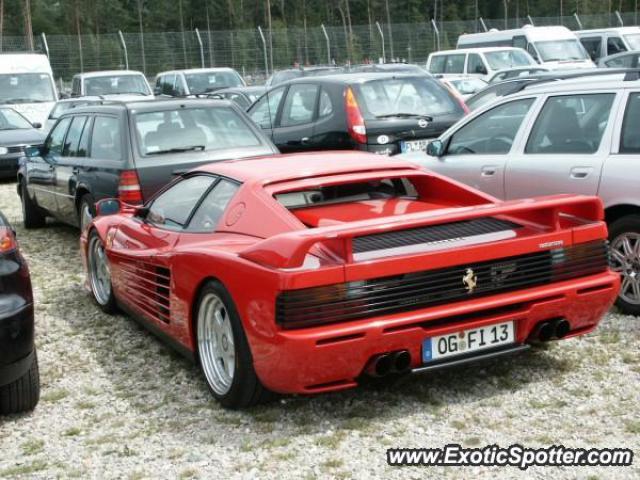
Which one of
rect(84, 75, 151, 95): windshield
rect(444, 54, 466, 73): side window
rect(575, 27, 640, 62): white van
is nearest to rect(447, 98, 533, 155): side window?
rect(84, 75, 151, 95): windshield

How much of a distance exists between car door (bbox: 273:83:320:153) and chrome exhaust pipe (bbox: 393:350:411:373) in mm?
6487

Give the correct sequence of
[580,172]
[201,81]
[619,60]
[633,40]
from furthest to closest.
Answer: [633,40], [201,81], [619,60], [580,172]

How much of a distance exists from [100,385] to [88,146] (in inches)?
170

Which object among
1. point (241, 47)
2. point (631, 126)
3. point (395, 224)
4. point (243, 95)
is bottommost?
point (243, 95)

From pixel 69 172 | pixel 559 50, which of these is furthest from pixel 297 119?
pixel 559 50

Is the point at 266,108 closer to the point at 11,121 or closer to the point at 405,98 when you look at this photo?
the point at 405,98

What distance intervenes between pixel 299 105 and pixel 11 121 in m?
8.38

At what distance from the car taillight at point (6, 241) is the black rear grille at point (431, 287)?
1.51m

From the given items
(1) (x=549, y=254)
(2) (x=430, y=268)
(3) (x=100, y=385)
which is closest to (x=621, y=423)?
(1) (x=549, y=254)

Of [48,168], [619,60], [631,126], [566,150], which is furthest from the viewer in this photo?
[619,60]

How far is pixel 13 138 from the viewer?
1638 centimetres

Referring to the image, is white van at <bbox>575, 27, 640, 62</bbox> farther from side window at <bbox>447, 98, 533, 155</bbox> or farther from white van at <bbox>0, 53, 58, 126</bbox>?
side window at <bbox>447, 98, 533, 155</bbox>

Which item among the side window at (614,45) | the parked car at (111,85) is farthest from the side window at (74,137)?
the side window at (614,45)

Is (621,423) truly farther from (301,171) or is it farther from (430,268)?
(301,171)
